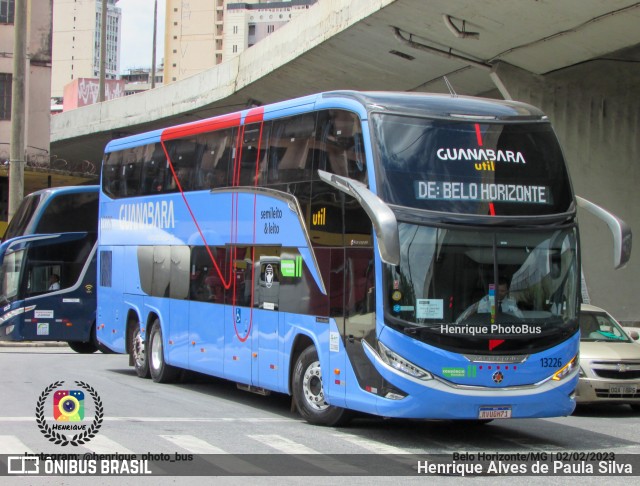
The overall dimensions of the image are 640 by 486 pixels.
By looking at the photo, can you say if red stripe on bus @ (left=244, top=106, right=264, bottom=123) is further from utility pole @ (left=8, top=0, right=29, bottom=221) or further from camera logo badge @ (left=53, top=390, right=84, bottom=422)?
utility pole @ (left=8, top=0, right=29, bottom=221)

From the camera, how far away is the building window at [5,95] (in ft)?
135

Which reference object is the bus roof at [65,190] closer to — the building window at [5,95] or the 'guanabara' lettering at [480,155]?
the 'guanabara' lettering at [480,155]

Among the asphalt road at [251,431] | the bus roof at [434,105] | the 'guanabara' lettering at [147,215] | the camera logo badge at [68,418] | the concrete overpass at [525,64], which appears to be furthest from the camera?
the concrete overpass at [525,64]

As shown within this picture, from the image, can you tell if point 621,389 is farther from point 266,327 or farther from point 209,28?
point 209,28

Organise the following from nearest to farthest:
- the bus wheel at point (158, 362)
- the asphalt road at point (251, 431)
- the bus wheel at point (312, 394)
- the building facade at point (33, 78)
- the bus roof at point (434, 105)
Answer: the asphalt road at point (251, 431)
the bus roof at point (434, 105)
the bus wheel at point (312, 394)
the bus wheel at point (158, 362)
the building facade at point (33, 78)

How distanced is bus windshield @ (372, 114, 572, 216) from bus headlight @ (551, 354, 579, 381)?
5.61 feet

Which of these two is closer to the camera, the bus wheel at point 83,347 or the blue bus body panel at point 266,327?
the blue bus body panel at point 266,327

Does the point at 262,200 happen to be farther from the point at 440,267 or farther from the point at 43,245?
the point at 43,245

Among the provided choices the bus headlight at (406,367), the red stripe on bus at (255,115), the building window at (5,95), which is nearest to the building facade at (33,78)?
the building window at (5,95)

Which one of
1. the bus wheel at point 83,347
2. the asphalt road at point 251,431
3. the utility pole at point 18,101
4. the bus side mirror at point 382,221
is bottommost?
the bus wheel at point 83,347

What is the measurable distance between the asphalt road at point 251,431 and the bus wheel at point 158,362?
26 centimetres

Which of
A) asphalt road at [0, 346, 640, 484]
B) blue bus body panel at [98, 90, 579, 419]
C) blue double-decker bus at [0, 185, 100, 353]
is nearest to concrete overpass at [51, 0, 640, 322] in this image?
blue bus body panel at [98, 90, 579, 419]

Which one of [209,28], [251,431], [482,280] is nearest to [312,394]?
[251,431]

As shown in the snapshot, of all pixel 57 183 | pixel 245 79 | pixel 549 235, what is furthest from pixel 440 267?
pixel 57 183
